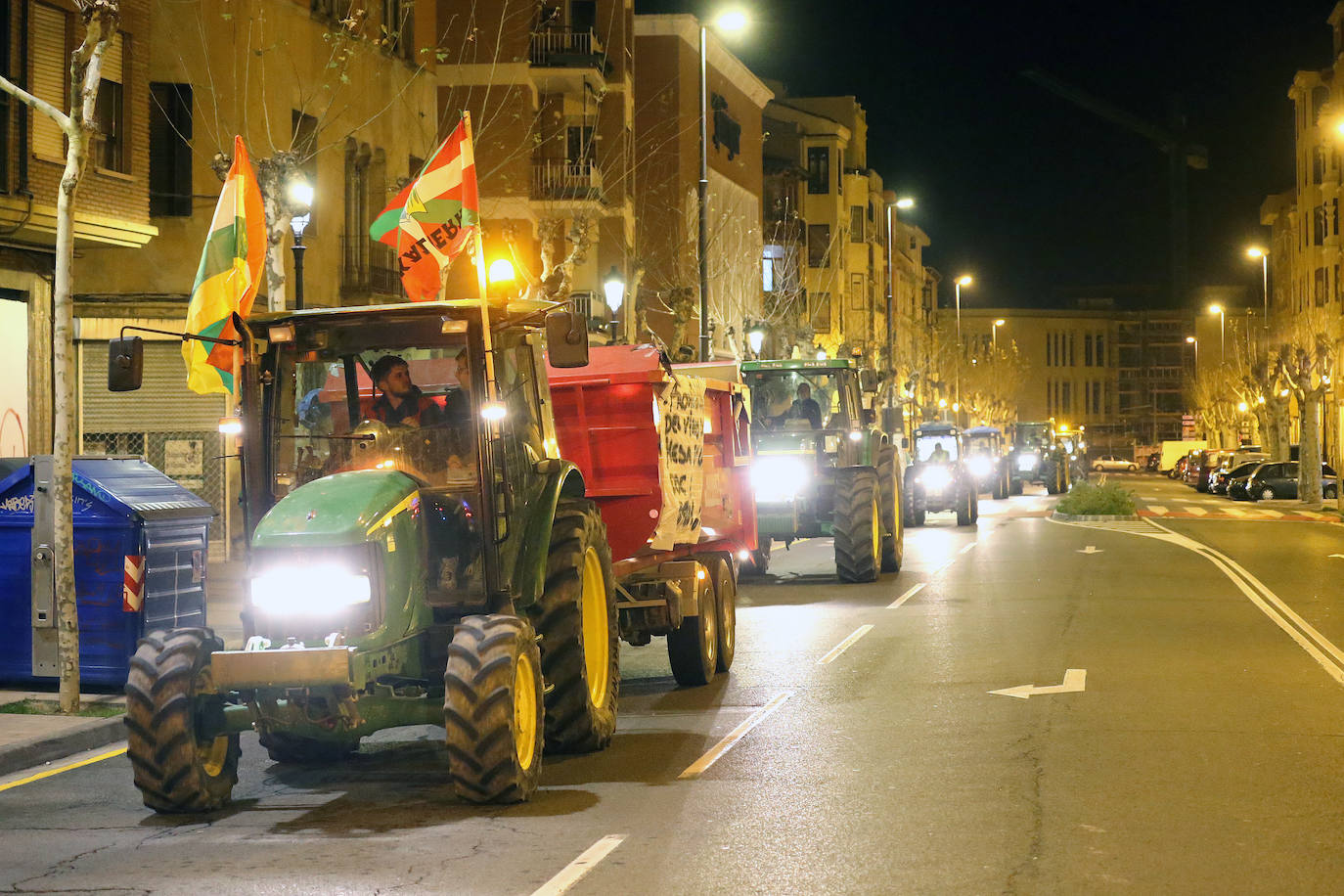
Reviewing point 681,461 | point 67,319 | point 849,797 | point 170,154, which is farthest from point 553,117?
point 849,797

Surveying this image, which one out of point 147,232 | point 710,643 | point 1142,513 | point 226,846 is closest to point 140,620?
point 710,643

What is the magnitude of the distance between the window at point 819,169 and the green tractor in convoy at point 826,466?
61386 mm

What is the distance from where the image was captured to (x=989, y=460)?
59.4 meters

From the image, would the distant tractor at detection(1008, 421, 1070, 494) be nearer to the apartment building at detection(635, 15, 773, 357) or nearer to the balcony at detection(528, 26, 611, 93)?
the apartment building at detection(635, 15, 773, 357)

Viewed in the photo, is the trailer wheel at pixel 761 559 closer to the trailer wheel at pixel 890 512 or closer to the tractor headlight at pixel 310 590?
the trailer wheel at pixel 890 512

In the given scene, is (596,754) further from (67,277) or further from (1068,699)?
(67,277)

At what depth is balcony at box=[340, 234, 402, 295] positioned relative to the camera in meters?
31.3

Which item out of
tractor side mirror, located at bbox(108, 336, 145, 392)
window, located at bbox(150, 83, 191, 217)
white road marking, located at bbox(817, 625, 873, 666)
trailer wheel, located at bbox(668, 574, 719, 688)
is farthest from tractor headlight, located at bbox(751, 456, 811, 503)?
tractor side mirror, located at bbox(108, 336, 145, 392)

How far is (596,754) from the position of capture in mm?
10656

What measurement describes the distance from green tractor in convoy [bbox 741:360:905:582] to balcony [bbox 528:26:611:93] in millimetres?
25713

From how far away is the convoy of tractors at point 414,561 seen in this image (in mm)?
8680

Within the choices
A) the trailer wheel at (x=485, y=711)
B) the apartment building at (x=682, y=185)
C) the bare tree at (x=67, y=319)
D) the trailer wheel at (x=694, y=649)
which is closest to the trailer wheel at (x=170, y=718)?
the trailer wheel at (x=485, y=711)

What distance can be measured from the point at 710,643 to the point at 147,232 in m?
12.2

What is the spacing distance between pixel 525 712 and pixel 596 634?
2105mm
